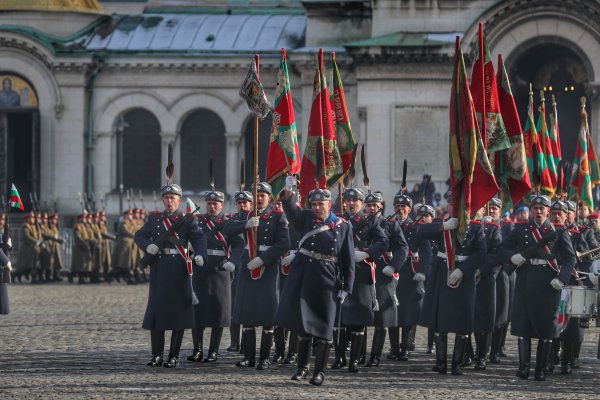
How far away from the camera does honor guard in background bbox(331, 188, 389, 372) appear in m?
20.3

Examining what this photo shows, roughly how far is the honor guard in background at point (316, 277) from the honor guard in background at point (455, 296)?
1.53 meters

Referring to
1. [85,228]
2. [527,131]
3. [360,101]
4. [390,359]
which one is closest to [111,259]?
[85,228]

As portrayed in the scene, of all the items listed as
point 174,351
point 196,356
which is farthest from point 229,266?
point 174,351

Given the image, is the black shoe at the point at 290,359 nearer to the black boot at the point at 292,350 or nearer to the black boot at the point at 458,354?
the black boot at the point at 292,350

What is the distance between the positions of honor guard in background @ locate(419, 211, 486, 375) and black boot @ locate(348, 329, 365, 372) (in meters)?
0.78

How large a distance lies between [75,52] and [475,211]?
29974 mm

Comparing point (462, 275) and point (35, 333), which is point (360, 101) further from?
point (462, 275)

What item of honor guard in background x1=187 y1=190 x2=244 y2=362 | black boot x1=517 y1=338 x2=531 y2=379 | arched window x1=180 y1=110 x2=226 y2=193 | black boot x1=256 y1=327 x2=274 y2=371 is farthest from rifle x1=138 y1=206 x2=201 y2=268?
arched window x1=180 y1=110 x2=226 y2=193

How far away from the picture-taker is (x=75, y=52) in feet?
162

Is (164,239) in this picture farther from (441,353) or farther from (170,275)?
(441,353)

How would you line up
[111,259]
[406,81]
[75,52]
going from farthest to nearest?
[75,52] < [406,81] < [111,259]

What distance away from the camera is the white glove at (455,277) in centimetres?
2023

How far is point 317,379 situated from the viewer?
18625 millimetres

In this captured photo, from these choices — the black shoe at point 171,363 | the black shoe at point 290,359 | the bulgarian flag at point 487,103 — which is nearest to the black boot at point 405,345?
the black shoe at point 290,359
